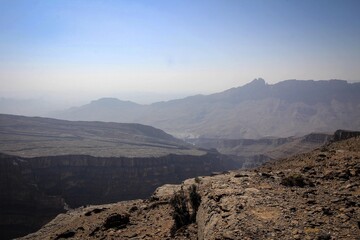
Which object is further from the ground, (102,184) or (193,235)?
(193,235)

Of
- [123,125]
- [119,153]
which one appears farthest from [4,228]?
[123,125]

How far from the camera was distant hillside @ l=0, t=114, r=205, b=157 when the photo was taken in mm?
65062

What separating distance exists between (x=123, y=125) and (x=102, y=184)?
63678 mm

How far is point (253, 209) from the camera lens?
28.8 ft

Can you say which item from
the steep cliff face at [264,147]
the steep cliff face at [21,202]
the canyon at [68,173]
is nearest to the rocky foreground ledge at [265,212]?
the steep cliff face at [21,202]

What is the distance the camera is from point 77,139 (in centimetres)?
8525

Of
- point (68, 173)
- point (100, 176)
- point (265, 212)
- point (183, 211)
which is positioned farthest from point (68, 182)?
point (265, 212)

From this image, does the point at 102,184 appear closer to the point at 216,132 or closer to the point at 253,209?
the point at 253,209

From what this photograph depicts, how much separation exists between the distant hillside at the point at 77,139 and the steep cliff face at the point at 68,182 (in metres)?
2.73

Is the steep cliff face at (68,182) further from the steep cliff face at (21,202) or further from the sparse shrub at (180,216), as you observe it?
the sparse shrub at (180,216)

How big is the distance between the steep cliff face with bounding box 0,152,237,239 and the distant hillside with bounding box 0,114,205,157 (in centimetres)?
273

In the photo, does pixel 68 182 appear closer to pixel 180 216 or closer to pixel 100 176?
pixel 100 176

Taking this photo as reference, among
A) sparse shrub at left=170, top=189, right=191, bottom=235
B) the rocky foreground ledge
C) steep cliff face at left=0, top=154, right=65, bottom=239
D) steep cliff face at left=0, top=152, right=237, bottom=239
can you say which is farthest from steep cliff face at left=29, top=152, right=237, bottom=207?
sparse shrub at left=170, top=189, right=191, bottom=235

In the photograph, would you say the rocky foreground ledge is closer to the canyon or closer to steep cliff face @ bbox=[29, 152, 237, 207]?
the canyon
